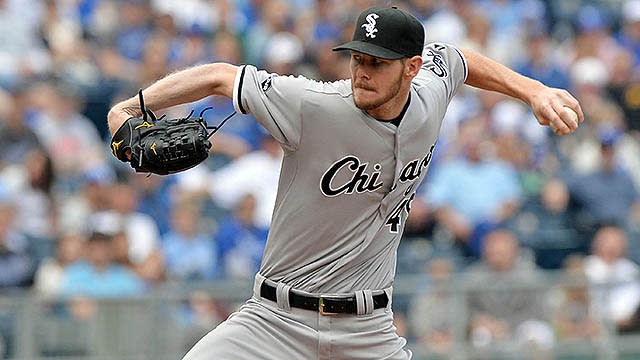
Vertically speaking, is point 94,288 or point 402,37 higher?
point 402,37

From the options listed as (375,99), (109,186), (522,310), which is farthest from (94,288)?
(375,99)

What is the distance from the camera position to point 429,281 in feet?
26.3

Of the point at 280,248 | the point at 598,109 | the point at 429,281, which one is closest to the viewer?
the point at 280,248

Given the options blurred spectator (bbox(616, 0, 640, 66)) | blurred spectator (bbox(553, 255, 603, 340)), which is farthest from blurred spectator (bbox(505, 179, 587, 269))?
blurred spectator (bbox(616, 0, 640, 66))

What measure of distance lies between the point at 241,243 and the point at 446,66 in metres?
4.57

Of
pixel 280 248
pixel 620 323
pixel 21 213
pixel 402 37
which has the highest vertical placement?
pixel 402 37

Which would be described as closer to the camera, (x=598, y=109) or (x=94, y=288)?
(x=94, y=288)

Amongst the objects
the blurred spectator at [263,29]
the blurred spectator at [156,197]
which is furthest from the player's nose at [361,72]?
the blurred spectator at [263,29]

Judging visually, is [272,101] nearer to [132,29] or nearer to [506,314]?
[506,314]

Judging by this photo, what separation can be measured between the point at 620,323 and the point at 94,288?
4196 mm

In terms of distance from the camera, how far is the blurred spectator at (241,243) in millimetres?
8812

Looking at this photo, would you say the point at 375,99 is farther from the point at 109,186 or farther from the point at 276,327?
the point at 109,186

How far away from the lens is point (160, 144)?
3.71 meters

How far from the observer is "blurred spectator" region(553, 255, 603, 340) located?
8.16 m
